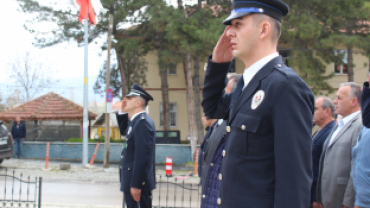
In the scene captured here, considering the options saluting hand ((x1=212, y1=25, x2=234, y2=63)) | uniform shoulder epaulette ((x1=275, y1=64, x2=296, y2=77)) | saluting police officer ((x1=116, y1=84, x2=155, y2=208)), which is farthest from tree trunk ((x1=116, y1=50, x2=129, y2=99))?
uniform shoulder epaulette ((x1=275, y1=64, x2=296, y2=77))

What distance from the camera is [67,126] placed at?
2753 cm

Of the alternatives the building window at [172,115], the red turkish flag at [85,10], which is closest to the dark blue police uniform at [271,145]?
the red turkish flag at [85,10]

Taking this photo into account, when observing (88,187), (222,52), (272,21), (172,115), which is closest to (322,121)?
(222,52)

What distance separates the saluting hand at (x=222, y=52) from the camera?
2.09m

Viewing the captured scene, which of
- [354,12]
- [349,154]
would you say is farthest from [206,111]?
[354,12]

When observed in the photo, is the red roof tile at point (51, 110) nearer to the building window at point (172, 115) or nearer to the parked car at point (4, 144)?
the building window at point (172, 115)

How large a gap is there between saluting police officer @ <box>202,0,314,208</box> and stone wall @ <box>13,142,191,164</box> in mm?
15128

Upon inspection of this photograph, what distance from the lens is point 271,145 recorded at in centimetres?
167

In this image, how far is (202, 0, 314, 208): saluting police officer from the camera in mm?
1588

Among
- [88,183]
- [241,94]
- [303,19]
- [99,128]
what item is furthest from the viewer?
[99,128]

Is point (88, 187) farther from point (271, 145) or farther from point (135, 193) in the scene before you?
point (271, 145)

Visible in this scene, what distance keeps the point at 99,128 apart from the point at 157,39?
14657mm

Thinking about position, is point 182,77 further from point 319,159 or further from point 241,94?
point 241,94

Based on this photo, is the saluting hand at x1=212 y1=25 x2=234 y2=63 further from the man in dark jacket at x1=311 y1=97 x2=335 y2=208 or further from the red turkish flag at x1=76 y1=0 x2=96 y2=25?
the red turkish flag at x1=76 y1=0 x2=96 y2=25
